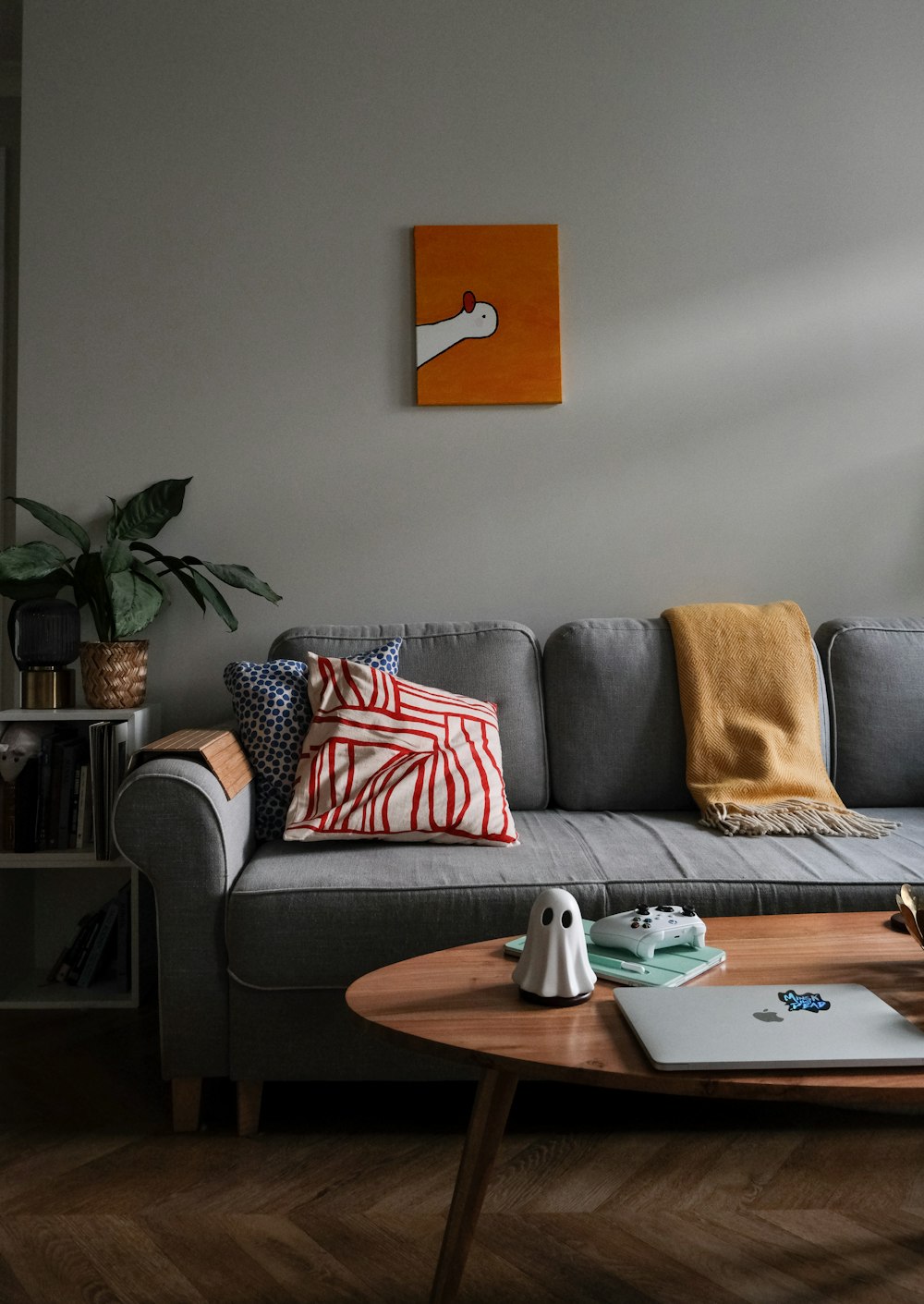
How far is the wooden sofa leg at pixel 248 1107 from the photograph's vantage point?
1.74 metres

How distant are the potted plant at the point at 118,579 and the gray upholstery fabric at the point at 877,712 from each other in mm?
1428

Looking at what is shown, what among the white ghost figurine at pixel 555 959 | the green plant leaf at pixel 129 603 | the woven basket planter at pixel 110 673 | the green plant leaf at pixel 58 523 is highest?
the green plant leaf at pixel 58 523

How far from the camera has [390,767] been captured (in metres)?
2.04

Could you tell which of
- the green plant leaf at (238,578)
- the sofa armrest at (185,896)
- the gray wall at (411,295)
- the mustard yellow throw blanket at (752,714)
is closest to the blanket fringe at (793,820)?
the mustard yellow throw blanket at (752,714)

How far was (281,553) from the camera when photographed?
272 cm

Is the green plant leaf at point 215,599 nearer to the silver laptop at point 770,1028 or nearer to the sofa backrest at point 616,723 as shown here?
the sofa backrest at point 616,723

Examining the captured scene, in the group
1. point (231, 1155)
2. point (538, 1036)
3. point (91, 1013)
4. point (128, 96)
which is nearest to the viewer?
point (538, 1036)

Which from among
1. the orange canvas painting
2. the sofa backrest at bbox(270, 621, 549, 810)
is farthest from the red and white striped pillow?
the orange canvas painting

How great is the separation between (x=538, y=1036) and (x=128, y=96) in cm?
266

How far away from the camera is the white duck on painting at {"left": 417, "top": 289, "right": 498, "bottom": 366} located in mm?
2699

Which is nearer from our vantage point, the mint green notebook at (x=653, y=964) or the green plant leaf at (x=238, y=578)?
the mint green notebook at (x=653, y=964)

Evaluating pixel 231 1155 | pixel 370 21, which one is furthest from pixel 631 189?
pixel 231 1155

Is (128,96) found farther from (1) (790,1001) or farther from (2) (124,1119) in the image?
(1) (790,1001)

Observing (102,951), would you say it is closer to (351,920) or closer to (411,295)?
(351,920)
